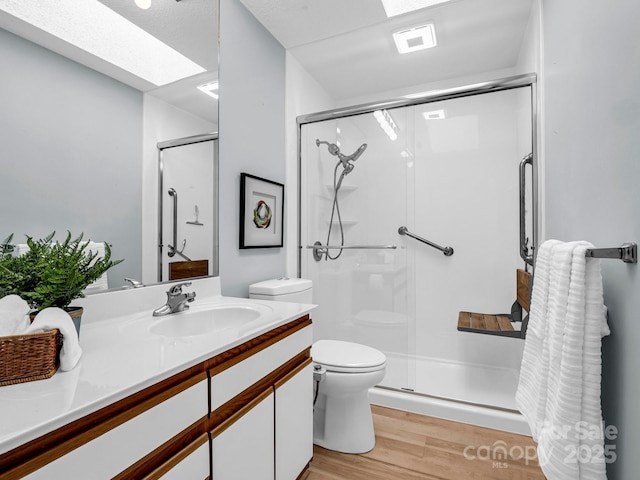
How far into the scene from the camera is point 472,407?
1.91 meters

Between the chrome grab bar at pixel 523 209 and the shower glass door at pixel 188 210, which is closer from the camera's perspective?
the shower glass door at pixel 188 210

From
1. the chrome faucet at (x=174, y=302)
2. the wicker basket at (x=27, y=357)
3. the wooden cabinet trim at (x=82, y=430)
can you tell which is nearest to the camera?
the wooden cabinet trim at (x=82, y=430)

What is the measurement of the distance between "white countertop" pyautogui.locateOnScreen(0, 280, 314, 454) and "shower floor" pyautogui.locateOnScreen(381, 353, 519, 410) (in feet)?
4.26

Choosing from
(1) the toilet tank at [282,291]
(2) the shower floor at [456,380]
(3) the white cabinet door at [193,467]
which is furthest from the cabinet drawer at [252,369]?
(2) the shower floor at [456,380]

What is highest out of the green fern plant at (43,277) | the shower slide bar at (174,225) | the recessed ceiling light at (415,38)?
the recessed ceiling light at (415,38)

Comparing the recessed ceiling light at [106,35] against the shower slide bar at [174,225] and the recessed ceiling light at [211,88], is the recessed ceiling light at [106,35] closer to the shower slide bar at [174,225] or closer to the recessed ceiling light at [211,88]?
the recessed ceiling light at [211,88]

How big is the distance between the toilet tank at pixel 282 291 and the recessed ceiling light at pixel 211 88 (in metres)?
1.08

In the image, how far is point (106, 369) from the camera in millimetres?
737

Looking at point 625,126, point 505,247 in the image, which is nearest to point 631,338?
point 625,126

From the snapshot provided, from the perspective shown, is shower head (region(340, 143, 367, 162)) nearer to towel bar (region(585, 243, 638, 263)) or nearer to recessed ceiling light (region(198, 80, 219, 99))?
recessed ceiling light (region(198, 80, 219, 99))

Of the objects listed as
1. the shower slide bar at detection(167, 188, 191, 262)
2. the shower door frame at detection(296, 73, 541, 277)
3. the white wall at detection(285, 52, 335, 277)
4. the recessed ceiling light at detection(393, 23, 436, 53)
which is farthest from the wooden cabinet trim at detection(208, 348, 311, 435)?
the recessed ceiling light at detection(393, 23, 436, 53)

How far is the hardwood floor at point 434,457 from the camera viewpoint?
1.50 meters

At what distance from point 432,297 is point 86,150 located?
2.45 m

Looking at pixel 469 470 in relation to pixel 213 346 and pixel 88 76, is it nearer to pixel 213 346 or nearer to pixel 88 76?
pixel 213 346
